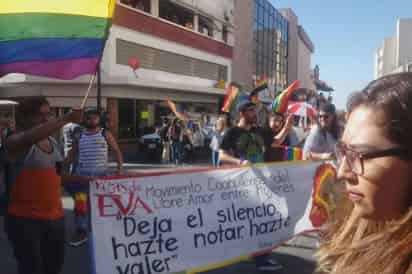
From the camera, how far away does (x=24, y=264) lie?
124 inches

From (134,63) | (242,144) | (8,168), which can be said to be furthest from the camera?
(134,63)

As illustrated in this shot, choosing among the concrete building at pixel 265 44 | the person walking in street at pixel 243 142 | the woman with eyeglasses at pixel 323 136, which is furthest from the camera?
the concrete building at pixel 265 44

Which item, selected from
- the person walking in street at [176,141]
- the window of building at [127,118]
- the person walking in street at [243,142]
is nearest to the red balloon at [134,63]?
the window of building at [127,118]

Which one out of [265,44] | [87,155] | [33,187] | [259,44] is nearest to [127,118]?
[87,155]

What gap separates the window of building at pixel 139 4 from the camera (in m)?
21.9

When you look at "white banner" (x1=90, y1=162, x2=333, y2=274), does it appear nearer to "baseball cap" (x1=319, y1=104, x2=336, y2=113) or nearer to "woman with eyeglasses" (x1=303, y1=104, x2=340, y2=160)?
"woman with eyeglasses" (x1=303, y1=104, x2=340, y2=160)

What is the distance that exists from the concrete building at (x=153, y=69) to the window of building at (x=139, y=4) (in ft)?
0.17

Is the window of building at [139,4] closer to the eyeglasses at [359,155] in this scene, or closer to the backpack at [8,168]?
the backpack at [8,168]

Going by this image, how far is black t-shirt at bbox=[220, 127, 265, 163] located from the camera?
499 centimetres

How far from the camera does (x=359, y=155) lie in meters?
1.09

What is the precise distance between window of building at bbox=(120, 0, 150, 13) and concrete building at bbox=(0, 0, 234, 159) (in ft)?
0.17

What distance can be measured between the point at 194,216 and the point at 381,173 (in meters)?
3.03

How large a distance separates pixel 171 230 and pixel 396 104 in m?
3.01

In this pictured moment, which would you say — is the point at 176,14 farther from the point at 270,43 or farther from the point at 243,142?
the point at 243,142
